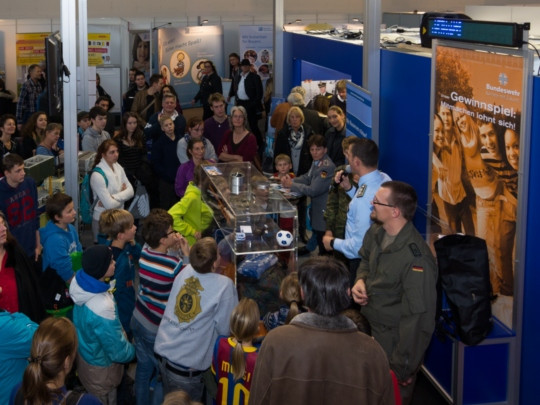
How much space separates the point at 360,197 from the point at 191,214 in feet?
5.20

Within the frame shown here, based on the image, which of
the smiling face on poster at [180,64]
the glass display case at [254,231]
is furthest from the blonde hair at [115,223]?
the smiling face on poster at [180,64]

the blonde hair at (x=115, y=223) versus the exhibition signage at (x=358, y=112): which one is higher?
the exhibition signage at (x=358, y=112)

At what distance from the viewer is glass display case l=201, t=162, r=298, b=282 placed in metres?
5.21

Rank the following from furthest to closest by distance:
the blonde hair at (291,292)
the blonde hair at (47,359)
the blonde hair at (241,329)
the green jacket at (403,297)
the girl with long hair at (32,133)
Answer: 1. the girl with long hair at (32,133)
2. the blonde hair at (291,292)
3. the green jacket at (403,297)
4. the blonde hair at (241,329)
5. the blonde hair at (47,359)

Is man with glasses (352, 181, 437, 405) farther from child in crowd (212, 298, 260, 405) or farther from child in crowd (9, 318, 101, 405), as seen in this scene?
child in crowd (9, 318, 101, 405)

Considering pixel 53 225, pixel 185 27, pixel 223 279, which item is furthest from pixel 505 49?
pixel 185 27

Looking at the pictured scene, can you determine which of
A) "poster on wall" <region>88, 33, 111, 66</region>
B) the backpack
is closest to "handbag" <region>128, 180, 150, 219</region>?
the backpack

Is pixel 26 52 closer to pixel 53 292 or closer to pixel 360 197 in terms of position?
pixel 53 292

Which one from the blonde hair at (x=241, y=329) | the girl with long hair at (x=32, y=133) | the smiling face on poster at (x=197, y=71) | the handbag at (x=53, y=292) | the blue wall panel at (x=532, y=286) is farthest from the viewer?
the smiling face on poster at (x=197, y=71)

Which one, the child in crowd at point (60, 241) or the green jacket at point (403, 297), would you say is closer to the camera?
the green jacket at point (403, 297)

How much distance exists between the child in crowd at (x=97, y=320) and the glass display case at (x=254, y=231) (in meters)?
1.17

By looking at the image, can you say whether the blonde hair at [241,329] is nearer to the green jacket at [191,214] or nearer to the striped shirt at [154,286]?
the striped shirt at [154,286]

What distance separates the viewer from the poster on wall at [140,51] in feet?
50.6

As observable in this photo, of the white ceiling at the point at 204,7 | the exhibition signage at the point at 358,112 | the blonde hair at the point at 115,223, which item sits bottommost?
A: the blonde hair at the point at 115,223
